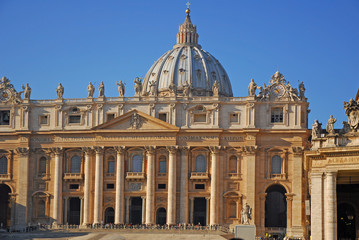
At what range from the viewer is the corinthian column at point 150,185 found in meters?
107

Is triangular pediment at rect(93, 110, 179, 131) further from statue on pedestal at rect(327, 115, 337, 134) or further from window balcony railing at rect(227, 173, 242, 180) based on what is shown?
statue on pedestal at rect(327, 115, 337, 134)

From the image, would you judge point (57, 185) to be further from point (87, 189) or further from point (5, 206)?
point (5, 206)

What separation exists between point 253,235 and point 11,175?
55.4 meters

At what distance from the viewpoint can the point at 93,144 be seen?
111 metres

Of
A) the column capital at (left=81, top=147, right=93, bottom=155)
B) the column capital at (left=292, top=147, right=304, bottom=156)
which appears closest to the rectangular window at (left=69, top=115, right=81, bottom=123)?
the column capital at (left=81, top=147, right=93, bottom=155)

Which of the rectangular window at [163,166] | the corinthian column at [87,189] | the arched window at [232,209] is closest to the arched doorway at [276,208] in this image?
the arched window at [232,209]

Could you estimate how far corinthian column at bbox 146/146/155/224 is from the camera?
352ft

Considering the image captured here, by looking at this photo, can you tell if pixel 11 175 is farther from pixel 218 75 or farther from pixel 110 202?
pixel 218 75

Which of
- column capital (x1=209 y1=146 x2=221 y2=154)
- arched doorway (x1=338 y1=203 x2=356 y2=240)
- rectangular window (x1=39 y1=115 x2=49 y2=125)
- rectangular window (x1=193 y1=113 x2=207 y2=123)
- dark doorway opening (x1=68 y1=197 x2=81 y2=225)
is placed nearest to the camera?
arched doorway (x1=338 y1=203 x2=356 y2=240)

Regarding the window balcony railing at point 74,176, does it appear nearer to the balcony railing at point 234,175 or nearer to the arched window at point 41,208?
the arched window at point 41,208

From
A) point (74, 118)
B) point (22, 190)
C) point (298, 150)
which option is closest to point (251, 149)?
point (298, 150)

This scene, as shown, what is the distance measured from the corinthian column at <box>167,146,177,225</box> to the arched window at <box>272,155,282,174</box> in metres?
13.4

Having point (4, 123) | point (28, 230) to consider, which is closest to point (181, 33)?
point (4, 123)

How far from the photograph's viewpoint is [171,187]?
107500mm
